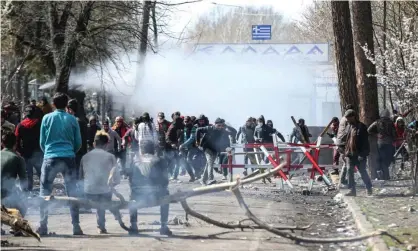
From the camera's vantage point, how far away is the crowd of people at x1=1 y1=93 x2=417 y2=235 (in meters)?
11.1

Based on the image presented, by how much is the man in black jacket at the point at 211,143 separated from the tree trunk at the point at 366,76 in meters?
3.37

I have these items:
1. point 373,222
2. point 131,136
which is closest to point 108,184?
point 373,222

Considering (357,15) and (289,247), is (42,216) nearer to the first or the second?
(289,247)

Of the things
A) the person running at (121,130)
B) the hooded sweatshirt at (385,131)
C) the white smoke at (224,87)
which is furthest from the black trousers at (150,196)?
the white smoke at (224,87)

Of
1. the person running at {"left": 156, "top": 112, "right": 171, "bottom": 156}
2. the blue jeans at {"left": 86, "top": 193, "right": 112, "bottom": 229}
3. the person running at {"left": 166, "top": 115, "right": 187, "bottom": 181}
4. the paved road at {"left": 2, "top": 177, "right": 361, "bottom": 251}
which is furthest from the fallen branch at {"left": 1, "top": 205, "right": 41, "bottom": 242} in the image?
the person running at {"left": 166, "top": 115, "right": 187, "bottom": 181}

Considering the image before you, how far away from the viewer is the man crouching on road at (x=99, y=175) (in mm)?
11203

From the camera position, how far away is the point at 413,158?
16641mm

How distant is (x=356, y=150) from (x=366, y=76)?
14.5 feet

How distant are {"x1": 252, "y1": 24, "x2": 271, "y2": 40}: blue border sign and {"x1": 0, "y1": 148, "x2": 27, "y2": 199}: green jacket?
53.4m

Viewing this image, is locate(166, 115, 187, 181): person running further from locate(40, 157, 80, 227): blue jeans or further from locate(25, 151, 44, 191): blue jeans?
locate(40, 157, 80, 227): blue jeans

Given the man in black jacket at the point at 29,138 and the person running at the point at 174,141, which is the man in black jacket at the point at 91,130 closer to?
the person running at the point at 174,141

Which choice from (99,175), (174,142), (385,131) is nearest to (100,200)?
(99,175)

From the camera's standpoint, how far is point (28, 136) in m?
15.7

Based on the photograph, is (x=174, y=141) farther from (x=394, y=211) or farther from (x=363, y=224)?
(x=363, y=224)
